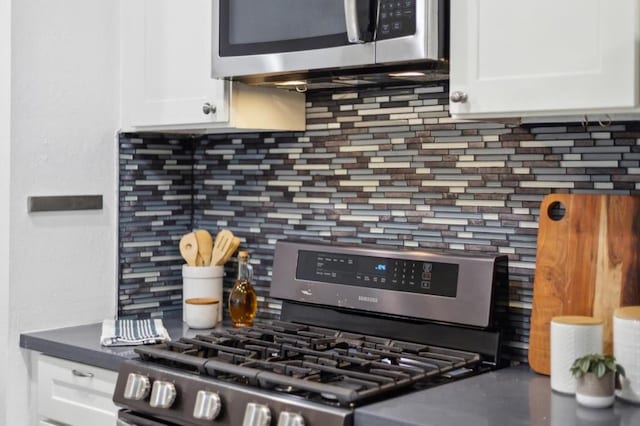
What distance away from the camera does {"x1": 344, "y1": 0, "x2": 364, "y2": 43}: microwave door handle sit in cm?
201

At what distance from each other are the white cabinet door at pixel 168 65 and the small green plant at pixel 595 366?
1.17m

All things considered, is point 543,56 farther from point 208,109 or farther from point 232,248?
point 232,248

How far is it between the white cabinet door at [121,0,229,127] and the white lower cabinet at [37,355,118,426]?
0.74 m

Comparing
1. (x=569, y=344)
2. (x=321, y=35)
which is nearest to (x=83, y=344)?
(x=321, y=35)

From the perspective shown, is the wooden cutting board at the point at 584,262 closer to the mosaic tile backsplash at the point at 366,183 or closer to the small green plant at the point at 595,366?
the mosaic tile backsplash at the point at 366,183

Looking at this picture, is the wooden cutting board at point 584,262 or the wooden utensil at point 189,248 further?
the wooden utensil at point 189,248

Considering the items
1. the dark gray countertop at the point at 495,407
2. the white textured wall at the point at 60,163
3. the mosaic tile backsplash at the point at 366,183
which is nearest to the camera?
the dark gray countertop at the point at 495,407

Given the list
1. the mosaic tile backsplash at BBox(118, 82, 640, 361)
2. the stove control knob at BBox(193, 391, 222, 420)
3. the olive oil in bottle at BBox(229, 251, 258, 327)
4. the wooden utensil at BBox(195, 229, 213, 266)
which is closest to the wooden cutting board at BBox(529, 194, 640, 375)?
the mosaic tile backsplash at BBox(118, 82, 640, 361)

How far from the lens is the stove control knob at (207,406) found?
1912 millimetres

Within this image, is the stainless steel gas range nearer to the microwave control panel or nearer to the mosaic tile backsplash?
the mosaic tile backsplash

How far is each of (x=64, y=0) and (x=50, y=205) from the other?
0.61 meters

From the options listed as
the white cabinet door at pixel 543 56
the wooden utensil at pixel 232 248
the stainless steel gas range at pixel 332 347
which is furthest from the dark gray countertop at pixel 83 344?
the white cabinet door at pixel 543 56

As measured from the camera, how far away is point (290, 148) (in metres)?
2.77

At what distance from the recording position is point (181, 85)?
2559 mm
